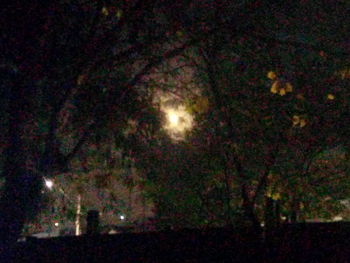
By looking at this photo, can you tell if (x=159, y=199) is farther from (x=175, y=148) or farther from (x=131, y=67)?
(x=131, y=67)

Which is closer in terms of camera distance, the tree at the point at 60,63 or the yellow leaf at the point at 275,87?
the tree at the point at 60,63

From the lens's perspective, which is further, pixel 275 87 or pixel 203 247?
pixel 203 247

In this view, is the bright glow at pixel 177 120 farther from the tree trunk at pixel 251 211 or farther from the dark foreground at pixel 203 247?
the dark foreground at pixel 203 247

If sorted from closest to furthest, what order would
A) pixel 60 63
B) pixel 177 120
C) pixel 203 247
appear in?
pixel 60 63 < pixel 203 247 < pixel 177 120

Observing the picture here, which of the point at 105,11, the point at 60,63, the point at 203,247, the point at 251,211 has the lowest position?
the point at 203,247

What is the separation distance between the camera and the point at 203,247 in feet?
36.5

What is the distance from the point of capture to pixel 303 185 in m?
12.1

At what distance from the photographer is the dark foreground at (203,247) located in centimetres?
1034

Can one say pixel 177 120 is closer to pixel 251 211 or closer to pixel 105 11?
pixel 251 211

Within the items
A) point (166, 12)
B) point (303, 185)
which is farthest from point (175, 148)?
point (166, 12)

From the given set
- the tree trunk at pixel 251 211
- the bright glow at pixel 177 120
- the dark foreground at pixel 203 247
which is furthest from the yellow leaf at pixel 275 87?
the dark foreground at pixel 203 247

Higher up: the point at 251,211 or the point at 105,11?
the point at 105,11

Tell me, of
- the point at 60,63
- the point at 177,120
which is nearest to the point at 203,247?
the point at 177,120

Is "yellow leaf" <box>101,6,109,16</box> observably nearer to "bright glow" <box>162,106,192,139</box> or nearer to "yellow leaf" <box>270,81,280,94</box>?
"yellow leaf" <box>270,81,280,94</box>
